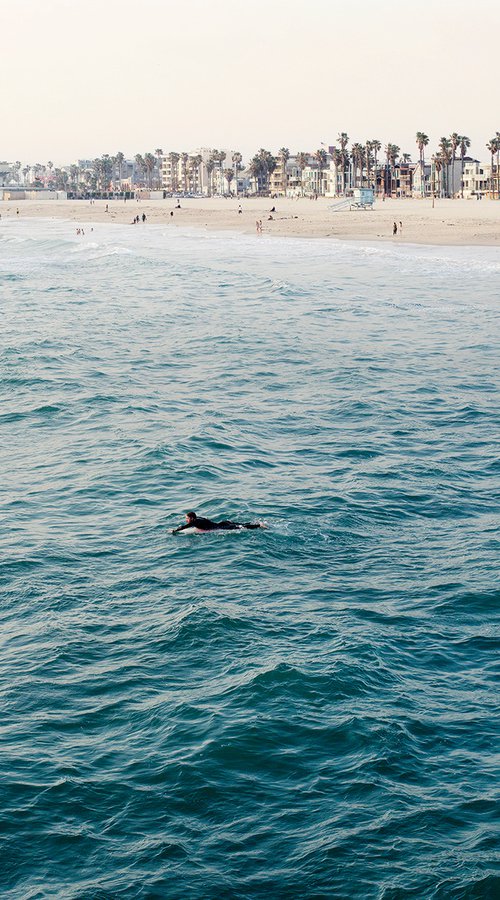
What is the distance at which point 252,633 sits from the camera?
18562 millimetres

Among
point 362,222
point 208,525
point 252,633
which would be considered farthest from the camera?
point 362,222

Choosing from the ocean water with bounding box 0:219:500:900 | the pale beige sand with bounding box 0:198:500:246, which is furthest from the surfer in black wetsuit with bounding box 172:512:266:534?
the pale beige sand with bounding box 0:198:500:246

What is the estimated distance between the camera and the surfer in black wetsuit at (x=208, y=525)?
75.3ft

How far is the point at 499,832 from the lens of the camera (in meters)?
13.1

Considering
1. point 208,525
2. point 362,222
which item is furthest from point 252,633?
point 362,222

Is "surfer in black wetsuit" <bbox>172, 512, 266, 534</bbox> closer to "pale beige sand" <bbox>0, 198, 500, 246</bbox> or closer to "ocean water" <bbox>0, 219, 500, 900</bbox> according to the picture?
"ocean water" <bbox>0, 219, 500, 900</bbox>

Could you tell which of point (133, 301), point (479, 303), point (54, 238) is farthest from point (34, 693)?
point (54, 238)

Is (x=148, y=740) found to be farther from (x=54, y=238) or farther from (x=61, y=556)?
(x=54, y=238)

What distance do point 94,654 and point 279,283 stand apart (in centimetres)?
5758

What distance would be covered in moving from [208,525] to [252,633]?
192 inches

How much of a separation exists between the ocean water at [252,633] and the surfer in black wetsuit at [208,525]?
0.31 metres

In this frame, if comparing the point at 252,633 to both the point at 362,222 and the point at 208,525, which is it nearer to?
the point at 208,525

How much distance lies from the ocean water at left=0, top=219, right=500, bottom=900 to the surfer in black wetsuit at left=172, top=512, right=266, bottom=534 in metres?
0.31

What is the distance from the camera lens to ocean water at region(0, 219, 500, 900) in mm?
13016
